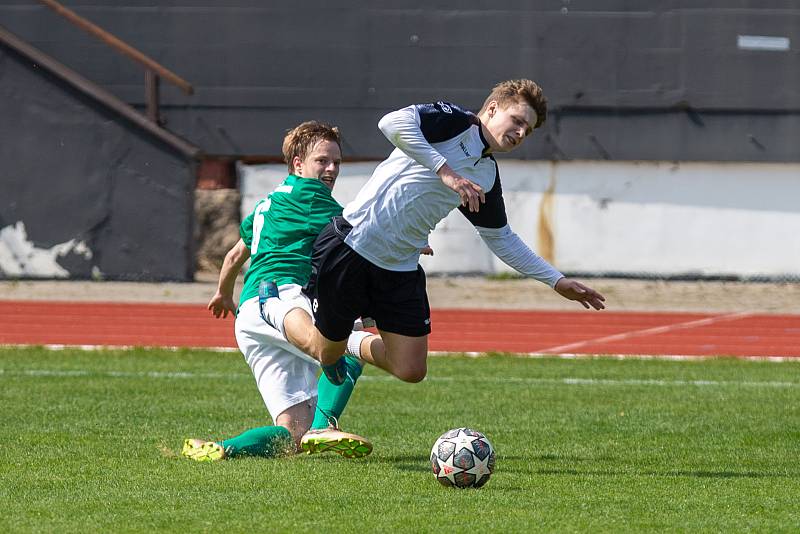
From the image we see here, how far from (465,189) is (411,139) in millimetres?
448

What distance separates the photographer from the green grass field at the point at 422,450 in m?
5.23

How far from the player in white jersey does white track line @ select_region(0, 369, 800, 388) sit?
375 centimetres

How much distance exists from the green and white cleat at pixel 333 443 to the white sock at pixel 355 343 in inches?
24.6

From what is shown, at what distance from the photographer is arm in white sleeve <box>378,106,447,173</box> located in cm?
611

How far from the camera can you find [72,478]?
238 inches

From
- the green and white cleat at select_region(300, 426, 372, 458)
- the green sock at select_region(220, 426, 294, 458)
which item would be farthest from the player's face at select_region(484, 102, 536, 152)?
the green sock at select_region(220, 426, 294, 458)

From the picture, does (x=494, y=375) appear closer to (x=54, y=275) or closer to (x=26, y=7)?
(x=54, y=275)

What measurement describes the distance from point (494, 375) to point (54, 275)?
1016 cm

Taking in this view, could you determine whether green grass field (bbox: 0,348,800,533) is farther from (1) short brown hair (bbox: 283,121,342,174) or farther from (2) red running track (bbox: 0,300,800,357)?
(1) short brown hair (bbox: 283,121,342,174)

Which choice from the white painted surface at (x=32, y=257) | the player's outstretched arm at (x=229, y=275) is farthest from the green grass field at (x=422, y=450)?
the white painted surface at (x=32, y=257)

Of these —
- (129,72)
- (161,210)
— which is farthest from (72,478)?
(129,72)

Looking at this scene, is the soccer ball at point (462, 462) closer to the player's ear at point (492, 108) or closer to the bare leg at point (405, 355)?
the bare leg at point (405, 355)

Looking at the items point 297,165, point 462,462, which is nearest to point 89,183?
point 297,165

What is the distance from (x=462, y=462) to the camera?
5.88 meters
